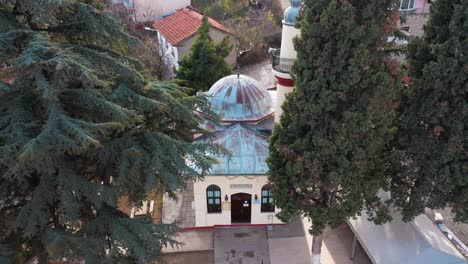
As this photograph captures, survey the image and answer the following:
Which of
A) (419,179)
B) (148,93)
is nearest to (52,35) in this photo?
(148,93)

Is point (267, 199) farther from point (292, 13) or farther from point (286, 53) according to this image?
Answer: point (292, 13)

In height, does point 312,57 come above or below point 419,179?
above

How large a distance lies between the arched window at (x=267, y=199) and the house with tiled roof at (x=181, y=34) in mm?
14793

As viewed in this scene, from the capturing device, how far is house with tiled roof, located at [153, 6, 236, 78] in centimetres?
2862

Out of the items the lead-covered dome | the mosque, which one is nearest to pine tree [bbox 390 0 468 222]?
the mosque

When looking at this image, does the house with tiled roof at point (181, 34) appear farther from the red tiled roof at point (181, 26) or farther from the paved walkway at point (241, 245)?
the paved walkway at point (241, 245)

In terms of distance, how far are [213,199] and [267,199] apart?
2323 mm

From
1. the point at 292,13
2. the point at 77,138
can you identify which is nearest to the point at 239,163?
the point at 292,13

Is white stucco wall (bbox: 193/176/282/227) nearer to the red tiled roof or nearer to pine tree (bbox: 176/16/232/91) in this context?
pine tree (bbox: 176/16/232/91)

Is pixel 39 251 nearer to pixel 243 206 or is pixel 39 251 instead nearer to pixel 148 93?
pixel 148 93

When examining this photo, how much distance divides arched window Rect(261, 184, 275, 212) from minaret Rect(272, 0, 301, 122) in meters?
3.25

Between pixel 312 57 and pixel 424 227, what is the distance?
9.13 metres

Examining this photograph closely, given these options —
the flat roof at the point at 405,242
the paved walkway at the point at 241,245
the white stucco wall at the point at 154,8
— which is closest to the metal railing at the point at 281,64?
the flat roof at the point at 405,242

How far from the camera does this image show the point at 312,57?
36.6 feet
